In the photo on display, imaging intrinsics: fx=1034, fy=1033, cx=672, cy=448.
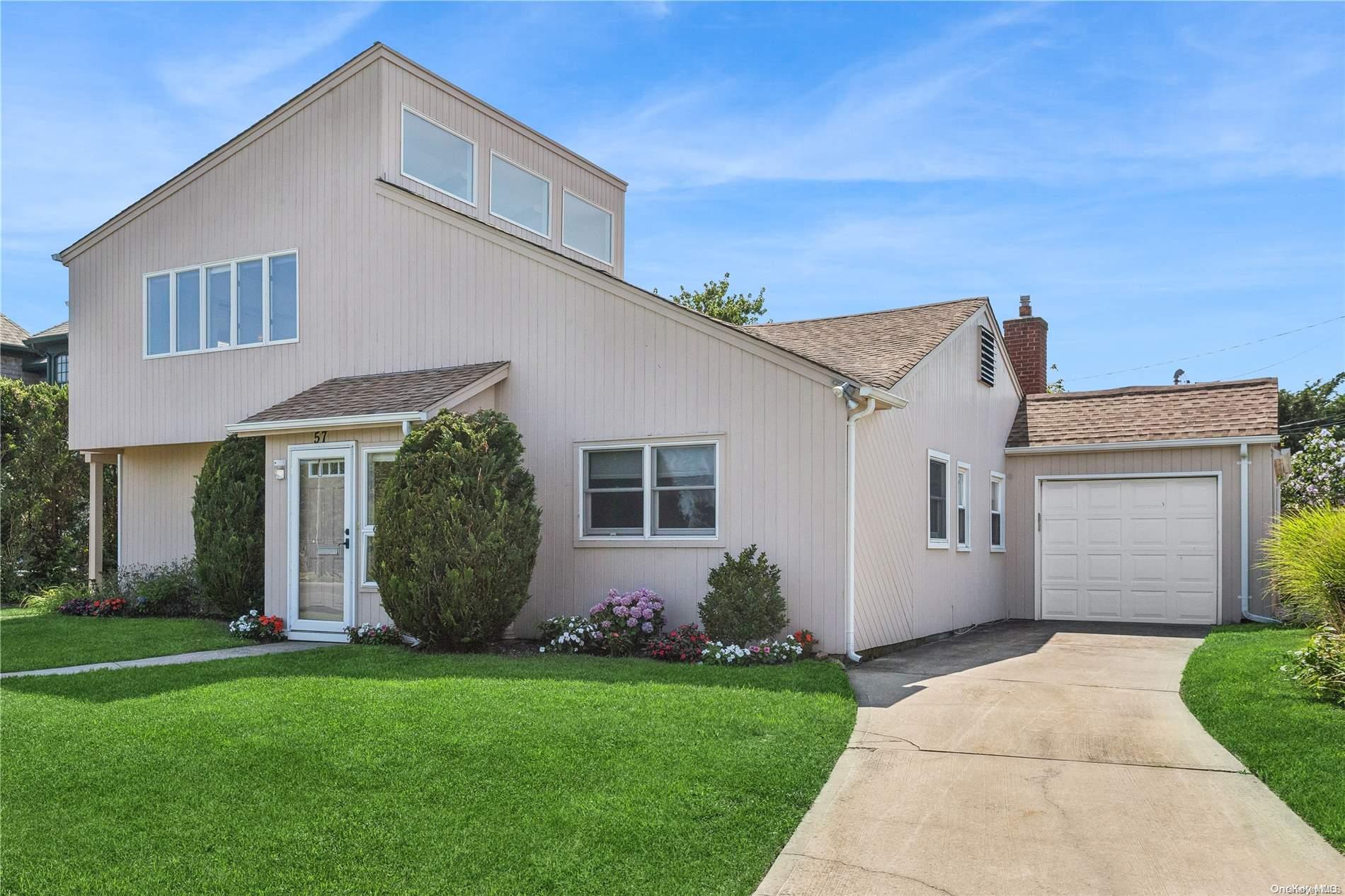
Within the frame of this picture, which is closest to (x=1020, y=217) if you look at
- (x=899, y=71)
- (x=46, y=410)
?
(x=899, y=71)

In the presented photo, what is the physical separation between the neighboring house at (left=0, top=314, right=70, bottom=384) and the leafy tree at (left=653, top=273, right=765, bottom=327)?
1743 centimetres

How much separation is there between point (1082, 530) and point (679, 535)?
7767mm

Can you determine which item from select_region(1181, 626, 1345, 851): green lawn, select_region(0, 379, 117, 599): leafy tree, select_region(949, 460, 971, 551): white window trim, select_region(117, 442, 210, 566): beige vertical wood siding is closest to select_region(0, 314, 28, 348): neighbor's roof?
select_region(0, 379, 117, 599): leafy tree

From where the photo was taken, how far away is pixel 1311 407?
Answer: 32375mm

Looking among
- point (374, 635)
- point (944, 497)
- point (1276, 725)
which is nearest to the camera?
point (1276, 725)

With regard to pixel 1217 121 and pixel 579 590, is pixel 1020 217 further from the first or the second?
pixel 579 590

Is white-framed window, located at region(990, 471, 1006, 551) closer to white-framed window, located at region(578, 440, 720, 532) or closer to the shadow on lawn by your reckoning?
white-framed window, located at region(578, 440, 720, 532)

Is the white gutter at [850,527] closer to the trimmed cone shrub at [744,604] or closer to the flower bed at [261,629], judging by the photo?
the trimmed cone shrub at [744,604]

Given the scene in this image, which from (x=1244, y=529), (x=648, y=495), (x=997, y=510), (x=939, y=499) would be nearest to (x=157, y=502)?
(x=648, y=495)

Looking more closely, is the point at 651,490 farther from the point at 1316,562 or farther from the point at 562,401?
the point at 1316,562

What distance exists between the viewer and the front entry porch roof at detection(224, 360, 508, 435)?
39.2 feet

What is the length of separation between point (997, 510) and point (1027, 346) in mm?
4029

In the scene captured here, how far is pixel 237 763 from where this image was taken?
6.26m

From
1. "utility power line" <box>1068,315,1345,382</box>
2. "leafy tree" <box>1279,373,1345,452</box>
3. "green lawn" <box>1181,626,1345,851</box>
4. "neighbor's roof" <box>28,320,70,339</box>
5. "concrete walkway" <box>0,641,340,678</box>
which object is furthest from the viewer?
"leafy tree" <box>1279,373,1345,452</box>
